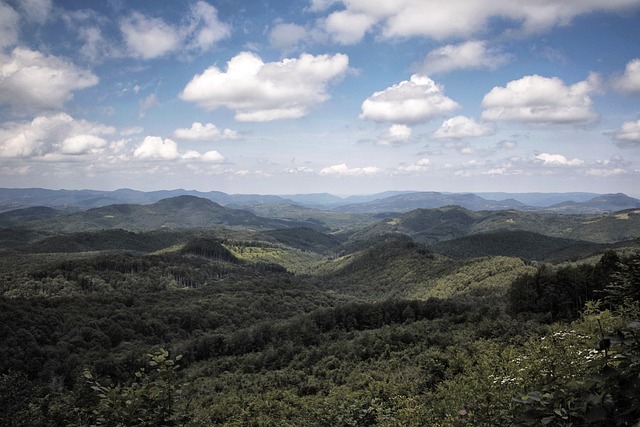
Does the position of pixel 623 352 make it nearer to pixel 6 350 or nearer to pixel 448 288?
pixel 6 350

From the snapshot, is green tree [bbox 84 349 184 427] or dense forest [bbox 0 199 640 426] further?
dense forest [bbox 0 199 640 426]

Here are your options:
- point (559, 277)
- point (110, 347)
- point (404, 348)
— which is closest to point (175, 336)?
point (110, 347)

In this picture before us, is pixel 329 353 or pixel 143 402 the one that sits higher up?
pixel 143 402

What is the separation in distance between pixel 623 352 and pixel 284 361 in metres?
78.4

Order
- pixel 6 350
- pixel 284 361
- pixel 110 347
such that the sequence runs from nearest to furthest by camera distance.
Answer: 1. pixel 284 361
2. pixel 6 350
3. pixel 110 347

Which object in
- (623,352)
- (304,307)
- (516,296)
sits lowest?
(304,307)

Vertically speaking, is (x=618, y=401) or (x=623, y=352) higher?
(x=623, y=352)

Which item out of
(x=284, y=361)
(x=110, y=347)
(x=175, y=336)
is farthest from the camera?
(x=175, y=336)

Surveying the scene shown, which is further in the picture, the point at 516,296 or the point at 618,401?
the point at 516,296

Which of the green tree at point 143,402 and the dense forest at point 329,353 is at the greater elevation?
the green tree at point 143,402

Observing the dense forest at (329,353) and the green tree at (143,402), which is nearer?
the green tree at (143,402)

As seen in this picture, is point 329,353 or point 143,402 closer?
point 143,402

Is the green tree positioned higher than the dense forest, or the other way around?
the green tree

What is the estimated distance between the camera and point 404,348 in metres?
68.1
